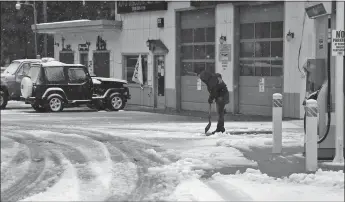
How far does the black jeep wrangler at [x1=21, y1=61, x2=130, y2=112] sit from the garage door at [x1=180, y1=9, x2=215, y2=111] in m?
2.67

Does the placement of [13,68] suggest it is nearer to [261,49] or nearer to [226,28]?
[226,28]

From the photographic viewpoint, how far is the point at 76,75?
2192 cm

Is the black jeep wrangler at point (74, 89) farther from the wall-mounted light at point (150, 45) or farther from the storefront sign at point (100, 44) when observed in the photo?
the storefront sign at point (100, 44)

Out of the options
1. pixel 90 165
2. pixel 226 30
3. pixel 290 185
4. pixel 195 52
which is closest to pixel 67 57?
pixel 195 52

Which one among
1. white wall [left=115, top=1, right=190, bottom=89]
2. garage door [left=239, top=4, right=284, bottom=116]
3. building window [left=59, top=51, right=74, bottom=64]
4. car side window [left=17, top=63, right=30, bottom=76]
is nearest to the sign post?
garage door [left=239, top=4, right=284, bottom=116]

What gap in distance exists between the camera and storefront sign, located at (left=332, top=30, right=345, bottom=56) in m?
9.41

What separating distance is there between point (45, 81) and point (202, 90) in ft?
22.8

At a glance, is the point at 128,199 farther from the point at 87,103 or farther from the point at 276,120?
the point at 87,103

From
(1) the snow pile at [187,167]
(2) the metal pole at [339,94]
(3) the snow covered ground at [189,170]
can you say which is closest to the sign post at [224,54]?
(3) the snow covered ground at [189,170]

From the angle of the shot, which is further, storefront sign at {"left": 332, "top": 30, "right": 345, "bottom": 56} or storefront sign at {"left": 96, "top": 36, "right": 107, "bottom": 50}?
storefront sign at {"left": 96, "top": 36, "right": 107, "bottom": 50}

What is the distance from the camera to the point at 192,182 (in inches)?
334

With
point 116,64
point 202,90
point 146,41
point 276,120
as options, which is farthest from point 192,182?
point 116,64

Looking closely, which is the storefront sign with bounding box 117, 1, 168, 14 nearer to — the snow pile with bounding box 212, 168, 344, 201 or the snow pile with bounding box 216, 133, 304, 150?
the snow pile with bounding box 216, 133, 304, 150

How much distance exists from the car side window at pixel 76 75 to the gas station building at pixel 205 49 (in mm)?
4306
